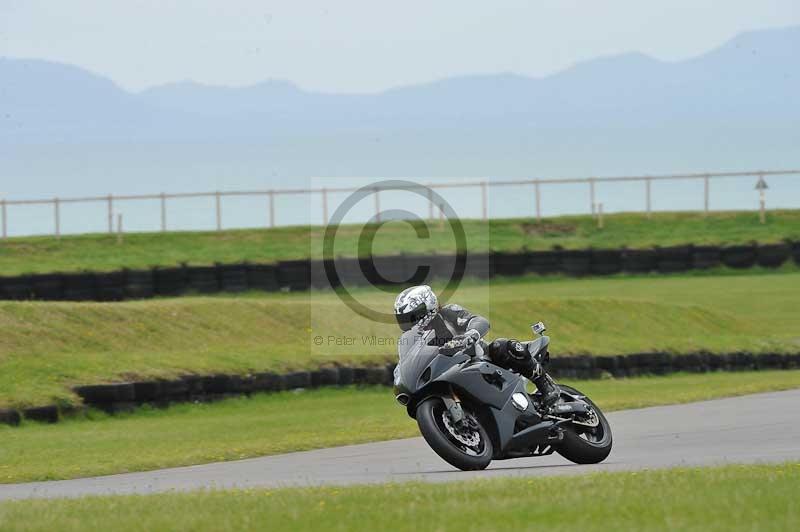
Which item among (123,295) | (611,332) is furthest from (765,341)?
(123,295)

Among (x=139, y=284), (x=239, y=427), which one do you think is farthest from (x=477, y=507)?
(x=139, y=284)

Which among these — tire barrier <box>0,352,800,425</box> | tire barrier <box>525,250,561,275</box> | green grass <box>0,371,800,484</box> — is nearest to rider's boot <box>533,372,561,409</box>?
green grass <box>0,371,800,484</box>

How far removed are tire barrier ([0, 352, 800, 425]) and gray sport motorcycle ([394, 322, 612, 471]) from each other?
29.6 feet

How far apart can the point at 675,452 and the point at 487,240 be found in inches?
1244

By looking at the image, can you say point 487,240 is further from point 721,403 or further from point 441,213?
point 721,403

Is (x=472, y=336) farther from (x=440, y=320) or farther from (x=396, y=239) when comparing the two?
(x=396, y=239)

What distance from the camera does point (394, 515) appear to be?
336 inches

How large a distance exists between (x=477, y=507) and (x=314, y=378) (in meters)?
14.1

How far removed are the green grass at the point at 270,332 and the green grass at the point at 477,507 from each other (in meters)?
10.1

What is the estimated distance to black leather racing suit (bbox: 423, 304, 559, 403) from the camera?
37.7ft

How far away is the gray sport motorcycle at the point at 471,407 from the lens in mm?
11227

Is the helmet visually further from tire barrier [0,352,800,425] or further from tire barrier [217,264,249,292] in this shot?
tire barrier [217,264,249,292]

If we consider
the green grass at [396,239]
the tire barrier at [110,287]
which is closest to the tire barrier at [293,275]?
the green grass at [396,239]

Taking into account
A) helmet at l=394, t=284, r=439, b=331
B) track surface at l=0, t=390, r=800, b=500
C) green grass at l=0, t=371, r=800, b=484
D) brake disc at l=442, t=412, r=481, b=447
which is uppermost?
helmet at l=394, t=284, r=439, b=331
